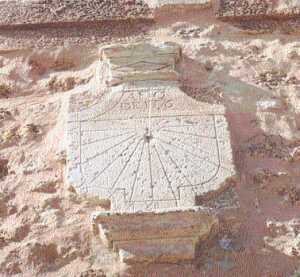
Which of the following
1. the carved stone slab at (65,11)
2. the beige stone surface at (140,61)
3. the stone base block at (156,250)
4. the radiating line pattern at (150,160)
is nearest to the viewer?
the stone base block at (156,250)

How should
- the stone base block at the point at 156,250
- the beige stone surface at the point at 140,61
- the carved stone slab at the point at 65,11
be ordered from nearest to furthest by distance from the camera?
1. the stone base block at the point at 156,250
2. the beige stone surface at the point at 140,61
3. the carved stone slab at the point at 65,11

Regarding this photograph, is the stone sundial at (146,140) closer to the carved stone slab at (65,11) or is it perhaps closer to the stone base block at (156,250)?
the stone base block at (156,250)

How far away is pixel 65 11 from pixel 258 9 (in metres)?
1.36

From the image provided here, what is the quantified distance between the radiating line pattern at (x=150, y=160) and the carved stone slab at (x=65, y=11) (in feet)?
3.96

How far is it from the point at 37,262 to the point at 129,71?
1.49 m

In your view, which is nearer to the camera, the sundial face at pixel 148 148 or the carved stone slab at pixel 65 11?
the sundial face at pixel 148 148

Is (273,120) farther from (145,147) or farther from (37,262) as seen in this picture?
(37,262)

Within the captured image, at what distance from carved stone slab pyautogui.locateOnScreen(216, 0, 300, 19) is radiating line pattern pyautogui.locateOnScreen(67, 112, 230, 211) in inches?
48.6

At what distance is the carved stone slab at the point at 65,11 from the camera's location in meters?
6.34

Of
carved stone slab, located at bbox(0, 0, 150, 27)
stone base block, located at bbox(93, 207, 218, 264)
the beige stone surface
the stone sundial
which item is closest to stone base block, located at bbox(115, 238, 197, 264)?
stone base block, located at bbox(93, 207, 218, 264)

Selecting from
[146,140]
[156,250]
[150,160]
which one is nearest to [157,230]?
[156,250]

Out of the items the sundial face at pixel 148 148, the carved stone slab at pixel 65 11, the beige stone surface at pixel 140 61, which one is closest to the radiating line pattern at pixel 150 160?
the sundial face at pixel 148 148

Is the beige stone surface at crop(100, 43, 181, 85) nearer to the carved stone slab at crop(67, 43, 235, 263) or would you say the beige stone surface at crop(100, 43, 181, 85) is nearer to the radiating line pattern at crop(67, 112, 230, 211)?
the carved stone slab at crop(67, 43, 235, 263)

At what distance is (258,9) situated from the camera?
643 centimetres
